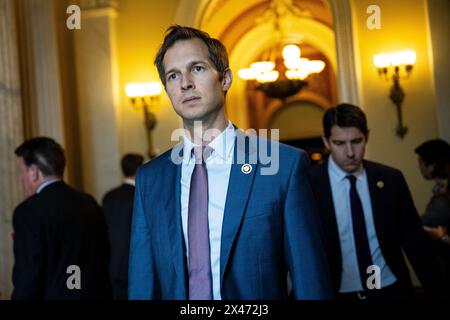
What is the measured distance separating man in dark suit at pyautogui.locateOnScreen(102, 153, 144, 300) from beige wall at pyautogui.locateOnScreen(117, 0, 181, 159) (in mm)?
1816

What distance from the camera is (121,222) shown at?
16.7ft

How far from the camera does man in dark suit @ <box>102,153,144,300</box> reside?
511 cm

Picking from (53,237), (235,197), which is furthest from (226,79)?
(53,237)

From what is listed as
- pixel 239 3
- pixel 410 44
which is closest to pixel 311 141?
pixel 239 3

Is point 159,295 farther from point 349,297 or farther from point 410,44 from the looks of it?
point 410,44

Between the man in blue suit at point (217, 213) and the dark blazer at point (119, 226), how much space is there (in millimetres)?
3186

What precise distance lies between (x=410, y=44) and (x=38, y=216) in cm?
451

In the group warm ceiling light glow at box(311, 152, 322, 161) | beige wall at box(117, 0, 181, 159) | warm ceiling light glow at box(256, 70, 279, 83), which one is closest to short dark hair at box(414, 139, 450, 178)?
beige wall at box(117, 0, 181, 159)

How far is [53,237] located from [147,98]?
3.95m

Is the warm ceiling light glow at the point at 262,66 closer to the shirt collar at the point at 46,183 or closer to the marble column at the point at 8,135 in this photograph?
the marble column at the point at 8,135

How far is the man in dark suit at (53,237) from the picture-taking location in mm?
3137

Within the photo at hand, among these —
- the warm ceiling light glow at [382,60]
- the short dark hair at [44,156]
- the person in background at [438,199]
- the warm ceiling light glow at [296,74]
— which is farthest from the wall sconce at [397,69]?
the short dark hair at [44,156]

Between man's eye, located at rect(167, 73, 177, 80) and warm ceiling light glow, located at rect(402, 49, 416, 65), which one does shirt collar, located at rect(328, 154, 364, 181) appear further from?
warm ceiling light glow, located at rect(402, 49, 416, 65)

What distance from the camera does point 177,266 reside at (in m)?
1.83
